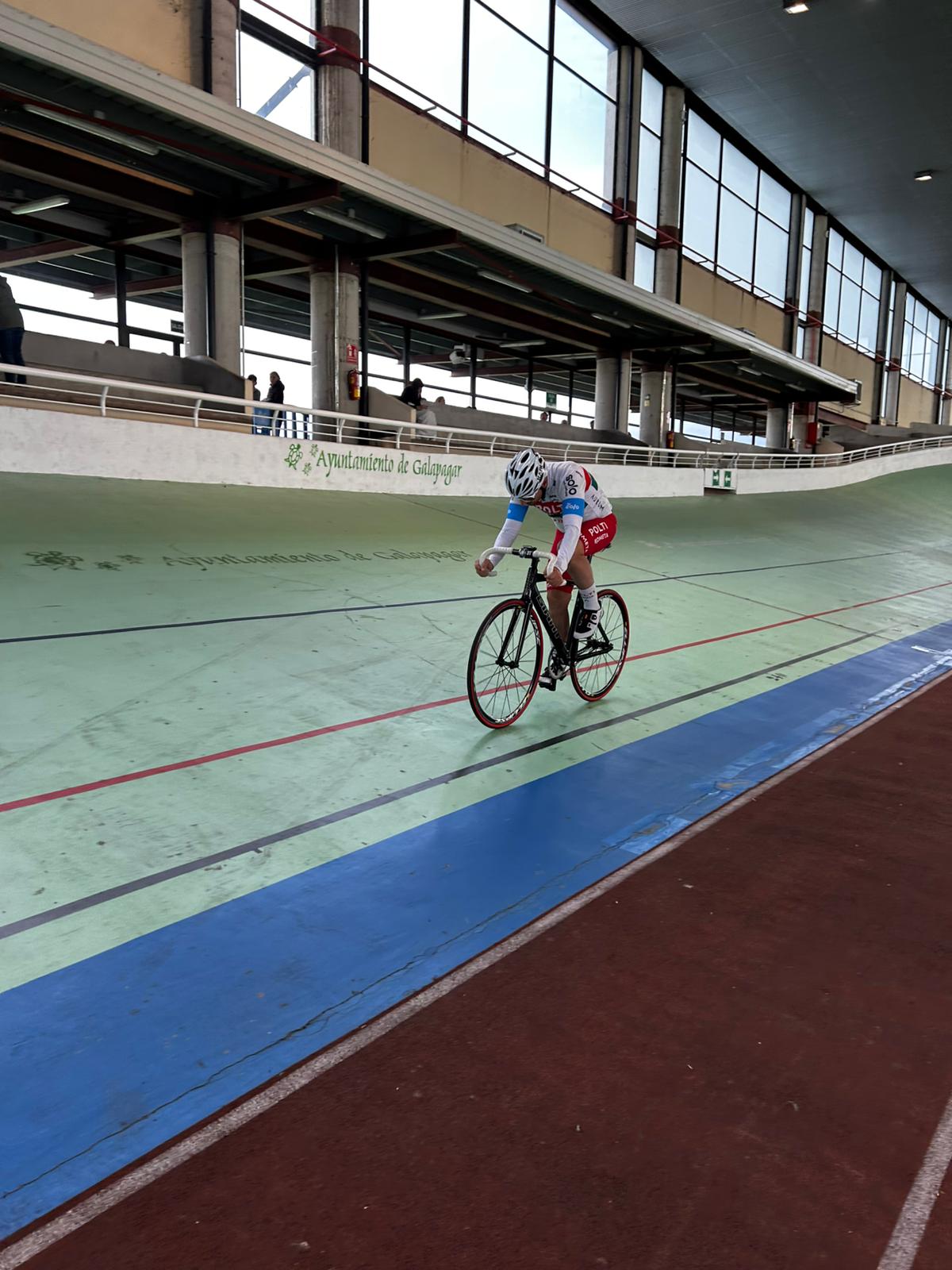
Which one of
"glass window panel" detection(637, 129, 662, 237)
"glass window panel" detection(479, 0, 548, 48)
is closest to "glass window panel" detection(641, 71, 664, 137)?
"glass window panel" detection(637, 129, 662, 237)

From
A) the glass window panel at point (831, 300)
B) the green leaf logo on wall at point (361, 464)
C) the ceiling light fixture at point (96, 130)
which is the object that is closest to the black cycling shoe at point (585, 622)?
the green leaf logo on wall at point (361, 464)

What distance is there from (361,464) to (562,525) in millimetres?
9156

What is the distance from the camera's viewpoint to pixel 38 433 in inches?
392

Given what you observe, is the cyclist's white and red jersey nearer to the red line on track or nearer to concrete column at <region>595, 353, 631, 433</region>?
the red line on track

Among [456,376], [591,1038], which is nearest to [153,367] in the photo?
[591,1038]

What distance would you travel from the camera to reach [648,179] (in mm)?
27484

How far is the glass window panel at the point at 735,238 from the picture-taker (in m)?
31.5

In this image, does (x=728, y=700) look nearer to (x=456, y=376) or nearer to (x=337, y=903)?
(x=337, y=903)

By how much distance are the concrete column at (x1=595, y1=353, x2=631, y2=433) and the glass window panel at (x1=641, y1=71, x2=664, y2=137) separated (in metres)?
7.13

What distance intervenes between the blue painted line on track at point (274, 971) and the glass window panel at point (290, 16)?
56.4 feet

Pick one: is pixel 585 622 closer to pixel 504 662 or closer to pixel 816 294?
pixel 504 662

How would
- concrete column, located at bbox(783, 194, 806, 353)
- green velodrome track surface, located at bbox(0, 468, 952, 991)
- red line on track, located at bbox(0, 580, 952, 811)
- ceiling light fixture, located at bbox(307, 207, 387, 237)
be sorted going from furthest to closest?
concrete column, located at bbox(783, 194, 806, 353) < ceiling light fixture, located at bbox(307, 207, 387, 237) < red line on track, located at bbox(0, 580, 952, 811) < green velodrome track surface, located at bbox(0, 468, 952, 991)

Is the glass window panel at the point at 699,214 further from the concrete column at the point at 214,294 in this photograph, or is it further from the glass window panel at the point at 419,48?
the concrete column at the point at 214,294

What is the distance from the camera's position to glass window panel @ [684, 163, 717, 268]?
29.2m
